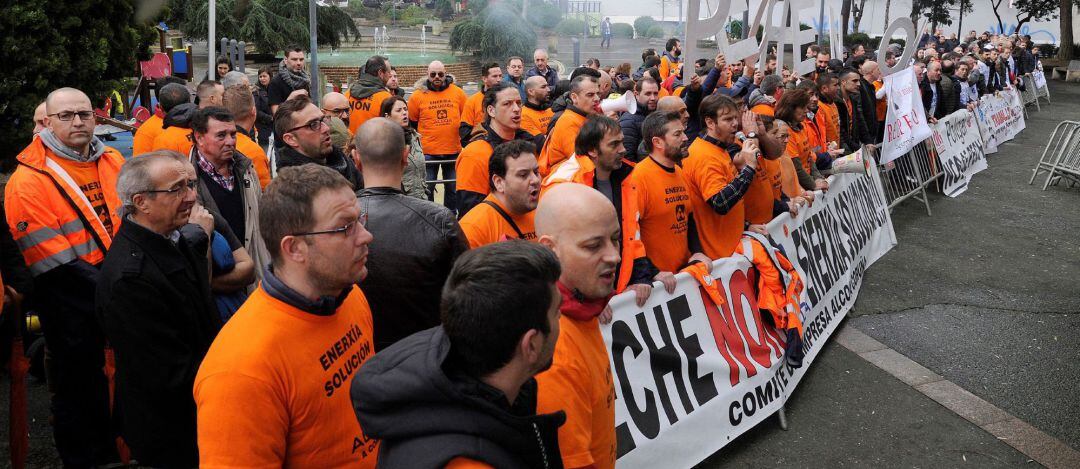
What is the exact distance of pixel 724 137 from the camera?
566 centimetres

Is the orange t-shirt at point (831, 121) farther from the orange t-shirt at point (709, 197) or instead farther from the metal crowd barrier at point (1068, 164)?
the metal crowd barrier at point (1068, 164)

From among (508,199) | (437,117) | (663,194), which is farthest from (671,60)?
(508,199)

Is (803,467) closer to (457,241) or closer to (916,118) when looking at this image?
(457,241)

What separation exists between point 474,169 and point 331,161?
921 mm

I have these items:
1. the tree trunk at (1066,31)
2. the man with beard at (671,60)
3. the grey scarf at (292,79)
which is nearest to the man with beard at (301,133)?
the grey scarf at (292,79)

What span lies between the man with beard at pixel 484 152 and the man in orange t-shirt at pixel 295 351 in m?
2.91

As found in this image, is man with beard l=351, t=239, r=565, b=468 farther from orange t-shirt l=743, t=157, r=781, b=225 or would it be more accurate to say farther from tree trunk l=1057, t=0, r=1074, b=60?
tree trunk l=1057, t=0, r=1074, b=60

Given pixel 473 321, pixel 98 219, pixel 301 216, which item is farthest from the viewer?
pixel 98 219

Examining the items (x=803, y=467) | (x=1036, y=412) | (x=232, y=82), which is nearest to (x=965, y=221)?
(x=1036, y=412)

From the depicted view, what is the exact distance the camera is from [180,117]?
19.0 feet

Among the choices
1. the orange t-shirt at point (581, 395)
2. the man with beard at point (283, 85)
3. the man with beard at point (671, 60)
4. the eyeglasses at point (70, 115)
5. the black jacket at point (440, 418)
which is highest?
the man with beard at point (671, 60)

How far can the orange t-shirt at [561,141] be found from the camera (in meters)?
6.71

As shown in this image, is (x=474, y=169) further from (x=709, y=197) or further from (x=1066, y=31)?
(x=1066, y=31)

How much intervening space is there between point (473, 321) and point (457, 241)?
1.67 meters
